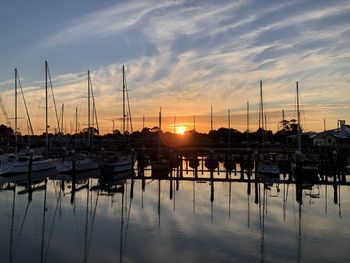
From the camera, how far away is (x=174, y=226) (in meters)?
20.2

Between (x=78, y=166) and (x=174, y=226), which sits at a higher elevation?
(x=78, y=166)

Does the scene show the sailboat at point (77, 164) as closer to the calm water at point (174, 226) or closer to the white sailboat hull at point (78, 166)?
the white sailboat hull at point (78, 166)

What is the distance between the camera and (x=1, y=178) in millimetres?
41375

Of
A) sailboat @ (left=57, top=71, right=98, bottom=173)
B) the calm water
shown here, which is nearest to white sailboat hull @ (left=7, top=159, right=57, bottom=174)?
sailboat @ (left=57, top=71, right=98, bottom=173)

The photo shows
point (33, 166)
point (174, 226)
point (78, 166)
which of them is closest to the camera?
point (174, 226)

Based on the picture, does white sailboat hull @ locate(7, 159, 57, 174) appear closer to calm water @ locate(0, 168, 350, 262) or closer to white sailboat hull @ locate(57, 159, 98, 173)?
white sailboat hull @ locate(57, 159, 98, 173)

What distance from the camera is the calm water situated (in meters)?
15.6

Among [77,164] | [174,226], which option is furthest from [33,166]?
[174,226]

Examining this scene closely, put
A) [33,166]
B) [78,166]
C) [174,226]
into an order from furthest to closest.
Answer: [78,166] → [33,166] → [174,226]

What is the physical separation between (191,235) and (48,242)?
640cm

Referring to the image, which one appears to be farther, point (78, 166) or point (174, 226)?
point (78, 166)

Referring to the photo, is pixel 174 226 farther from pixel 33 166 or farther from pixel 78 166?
pixel 33 166

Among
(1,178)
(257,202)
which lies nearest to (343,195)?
(257,202)

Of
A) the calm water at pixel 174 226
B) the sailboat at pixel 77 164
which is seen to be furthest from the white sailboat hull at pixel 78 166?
the calm water at pixel 174 226
